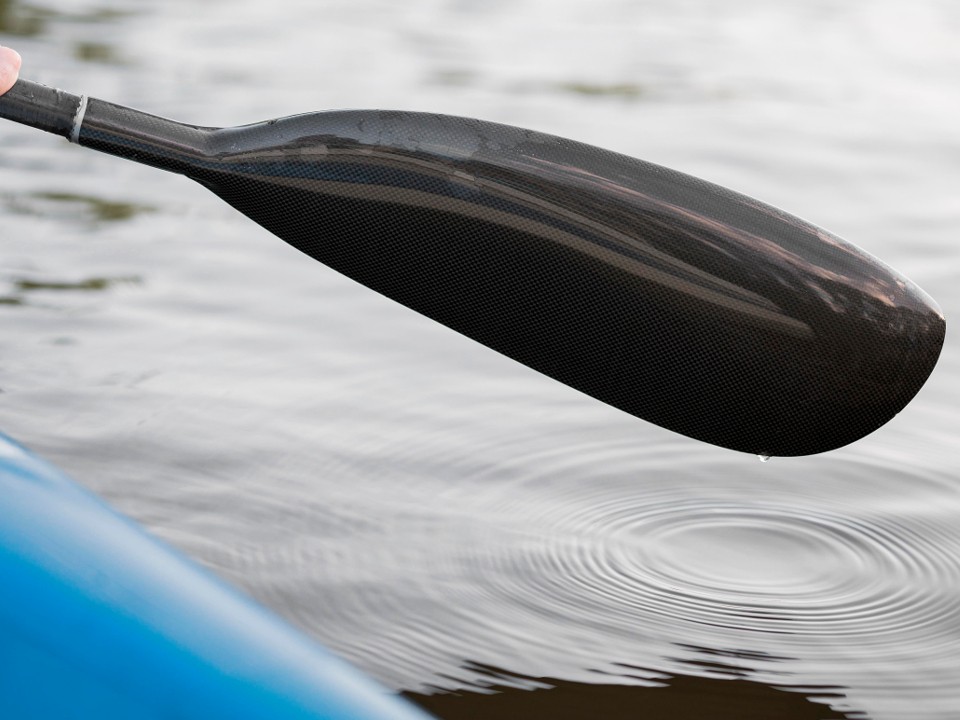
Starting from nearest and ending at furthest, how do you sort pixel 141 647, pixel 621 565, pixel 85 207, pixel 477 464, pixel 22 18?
pixel 141 647, pixel 621 565, pixel 477 464, pixel 85 207, pixel 22 18

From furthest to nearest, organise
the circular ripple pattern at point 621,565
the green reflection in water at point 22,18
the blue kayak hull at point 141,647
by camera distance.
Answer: the green reflection in water at point 22,18 → the circular ripple pattern at point 621,565 → the blue kayak hull at point 141,647

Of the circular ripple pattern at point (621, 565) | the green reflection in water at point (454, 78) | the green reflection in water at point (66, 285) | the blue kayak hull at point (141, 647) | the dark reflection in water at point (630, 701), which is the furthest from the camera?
the green reflection in water at point (454, 78)

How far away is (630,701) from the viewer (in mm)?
1585

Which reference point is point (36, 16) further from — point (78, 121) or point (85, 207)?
point (78, 121)

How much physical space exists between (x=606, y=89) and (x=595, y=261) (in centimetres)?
261

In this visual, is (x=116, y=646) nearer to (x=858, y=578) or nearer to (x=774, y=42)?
(x=858, y=578)

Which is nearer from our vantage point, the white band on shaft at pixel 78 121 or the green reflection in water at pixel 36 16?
the white band on shaft at pixel 78 121

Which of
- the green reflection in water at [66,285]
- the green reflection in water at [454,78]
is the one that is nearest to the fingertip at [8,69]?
the green reflection in water at [66,285]

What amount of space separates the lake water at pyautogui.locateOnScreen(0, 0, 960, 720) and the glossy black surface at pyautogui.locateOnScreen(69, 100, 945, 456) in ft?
0.78

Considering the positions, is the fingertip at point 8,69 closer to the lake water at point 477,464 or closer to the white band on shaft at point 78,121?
the white band on shaft at point 78,121

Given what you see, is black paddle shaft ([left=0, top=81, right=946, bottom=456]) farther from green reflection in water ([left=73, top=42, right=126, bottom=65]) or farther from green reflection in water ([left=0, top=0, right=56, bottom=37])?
green reflection in water ([left=0, top=0, right=56, bottom=37])

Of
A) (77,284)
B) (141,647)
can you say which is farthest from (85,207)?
(141,647)

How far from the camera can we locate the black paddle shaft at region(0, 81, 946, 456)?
1.64 metres

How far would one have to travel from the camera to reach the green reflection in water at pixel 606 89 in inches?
163
